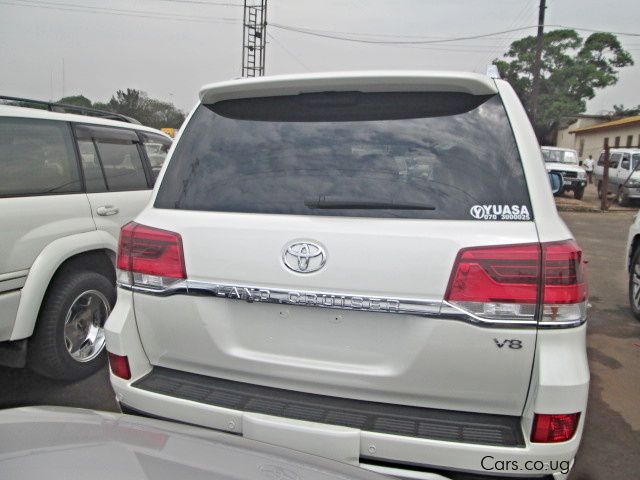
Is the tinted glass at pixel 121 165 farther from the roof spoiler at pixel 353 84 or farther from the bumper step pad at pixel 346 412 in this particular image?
the bumper step pad at pixel 346 412

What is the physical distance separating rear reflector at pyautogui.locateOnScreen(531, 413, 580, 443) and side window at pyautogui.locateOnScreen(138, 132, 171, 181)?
13.1 feet

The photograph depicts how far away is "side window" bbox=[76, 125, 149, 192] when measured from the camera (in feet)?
13.1

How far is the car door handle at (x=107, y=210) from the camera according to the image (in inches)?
154

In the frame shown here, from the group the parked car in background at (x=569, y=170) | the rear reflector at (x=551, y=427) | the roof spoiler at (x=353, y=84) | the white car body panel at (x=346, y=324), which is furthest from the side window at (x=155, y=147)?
the parked car in background at (x=569, y=170)

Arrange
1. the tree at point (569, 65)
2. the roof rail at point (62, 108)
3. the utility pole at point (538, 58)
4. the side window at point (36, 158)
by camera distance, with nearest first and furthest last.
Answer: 1. the side window at point (36, 158)
2. the roof rail at point (62, 108)
3. the utility pole at point (538, 58)
4. the tree at point (569, 65)

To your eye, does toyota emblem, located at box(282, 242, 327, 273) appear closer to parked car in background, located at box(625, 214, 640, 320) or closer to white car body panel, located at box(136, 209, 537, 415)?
white car body panel, located at box(136, 209, 537, 415)

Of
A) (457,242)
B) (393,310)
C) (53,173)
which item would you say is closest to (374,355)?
(393,310)

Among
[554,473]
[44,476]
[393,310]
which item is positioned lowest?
[554,473]

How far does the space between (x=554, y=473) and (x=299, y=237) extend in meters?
1.24

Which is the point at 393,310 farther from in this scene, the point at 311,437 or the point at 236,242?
the point at 236,242

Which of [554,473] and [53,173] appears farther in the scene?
[53,173]

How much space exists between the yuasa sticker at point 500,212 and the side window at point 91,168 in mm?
3117

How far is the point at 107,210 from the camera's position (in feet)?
13.1

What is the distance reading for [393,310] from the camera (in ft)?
5.90
